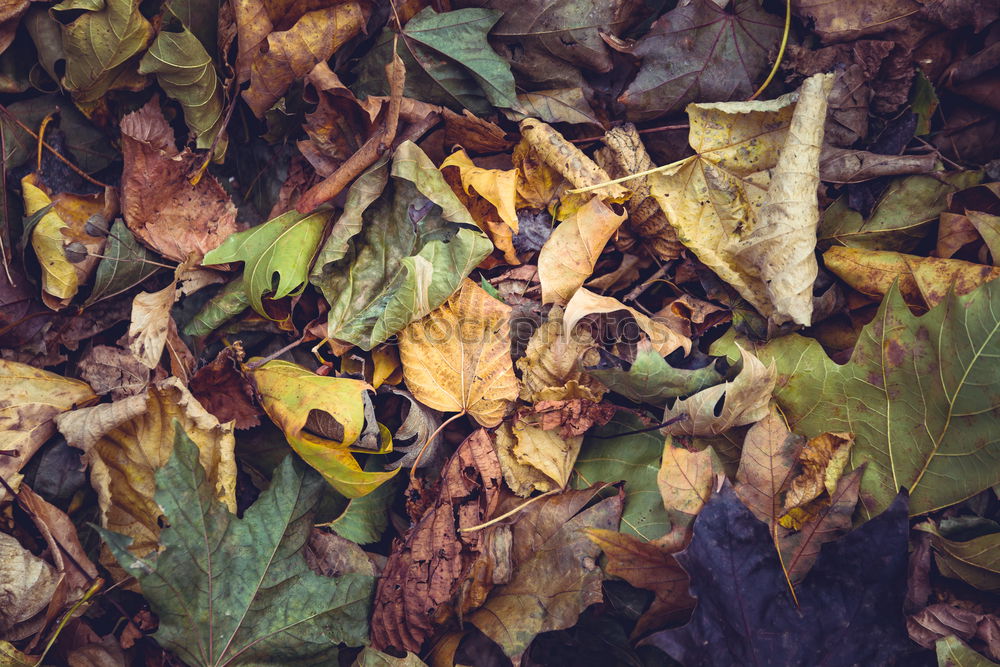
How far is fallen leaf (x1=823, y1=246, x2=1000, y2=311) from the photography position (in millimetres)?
1496

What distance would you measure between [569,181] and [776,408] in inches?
32.1

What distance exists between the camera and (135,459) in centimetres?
158

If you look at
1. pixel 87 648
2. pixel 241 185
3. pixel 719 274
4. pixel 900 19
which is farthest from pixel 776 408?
pixel 87 648

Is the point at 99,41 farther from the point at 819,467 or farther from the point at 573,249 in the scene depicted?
the point at 819,467

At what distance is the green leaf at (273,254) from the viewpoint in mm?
1635

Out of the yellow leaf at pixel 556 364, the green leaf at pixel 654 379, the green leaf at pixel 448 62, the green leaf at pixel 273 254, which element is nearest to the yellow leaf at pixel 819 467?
the green leaf at pixel 654 379

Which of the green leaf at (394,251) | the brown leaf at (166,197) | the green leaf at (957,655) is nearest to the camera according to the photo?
the green leaf at (957,655)

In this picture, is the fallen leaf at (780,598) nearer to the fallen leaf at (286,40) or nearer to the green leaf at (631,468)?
Result: the green leaf at (631,468)

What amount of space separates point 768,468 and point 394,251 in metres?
1.11

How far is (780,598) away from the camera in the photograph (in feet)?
4.46

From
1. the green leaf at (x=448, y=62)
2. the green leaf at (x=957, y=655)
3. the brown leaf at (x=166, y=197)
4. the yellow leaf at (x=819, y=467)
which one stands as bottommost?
the green leaf at (x=957, y=655)

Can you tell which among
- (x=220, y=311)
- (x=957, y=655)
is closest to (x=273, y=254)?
(x=220, y=311)

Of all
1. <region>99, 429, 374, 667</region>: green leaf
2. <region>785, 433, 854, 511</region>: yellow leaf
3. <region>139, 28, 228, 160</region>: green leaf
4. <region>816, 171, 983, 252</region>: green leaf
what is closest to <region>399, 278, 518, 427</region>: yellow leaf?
<region>99, 429, 374, 667</region>: green leaf

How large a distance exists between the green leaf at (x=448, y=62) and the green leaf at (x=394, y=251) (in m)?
0.23
